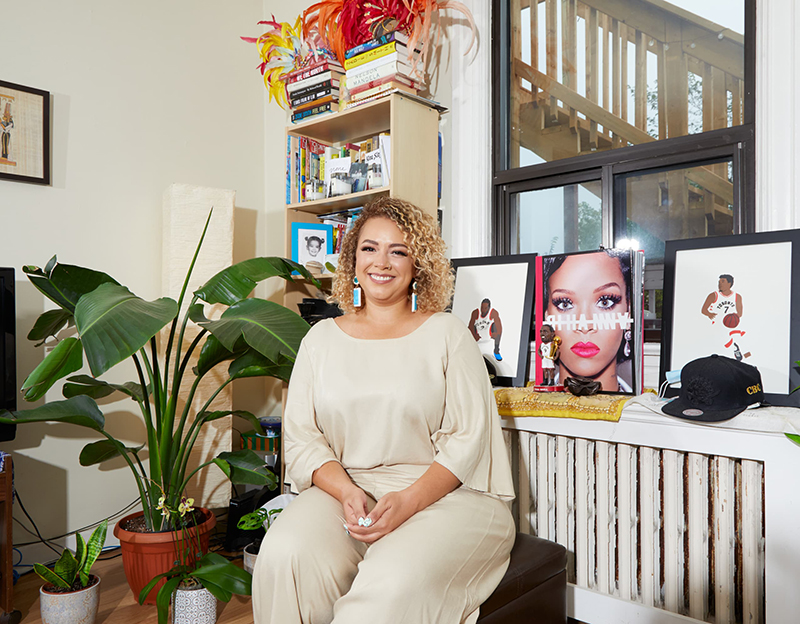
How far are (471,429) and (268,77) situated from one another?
2.09 metres

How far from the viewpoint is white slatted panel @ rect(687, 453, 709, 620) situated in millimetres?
1522

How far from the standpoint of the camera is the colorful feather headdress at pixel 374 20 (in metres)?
2.29

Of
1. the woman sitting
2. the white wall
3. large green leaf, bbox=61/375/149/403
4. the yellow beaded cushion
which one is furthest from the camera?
the white wall

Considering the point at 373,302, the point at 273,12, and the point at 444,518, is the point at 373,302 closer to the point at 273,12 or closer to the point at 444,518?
the point at 444,518

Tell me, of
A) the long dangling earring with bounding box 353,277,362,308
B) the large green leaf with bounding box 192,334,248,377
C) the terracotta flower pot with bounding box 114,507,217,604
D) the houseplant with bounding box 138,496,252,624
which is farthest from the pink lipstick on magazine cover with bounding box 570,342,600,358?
the terracotta flower pot with bounding box 114,507,217,604

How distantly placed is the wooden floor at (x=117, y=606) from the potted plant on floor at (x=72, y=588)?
5.8 inches

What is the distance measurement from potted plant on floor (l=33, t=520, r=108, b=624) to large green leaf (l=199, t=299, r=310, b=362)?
0.67 metres

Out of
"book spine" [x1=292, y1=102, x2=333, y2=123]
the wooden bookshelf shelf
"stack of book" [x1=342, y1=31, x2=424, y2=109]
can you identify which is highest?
"stack of book" [x1=342, y1=31, x2=424, y2=109]

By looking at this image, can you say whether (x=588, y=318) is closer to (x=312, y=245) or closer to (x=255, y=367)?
(x=255, y=367)

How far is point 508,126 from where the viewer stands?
2.54 meters

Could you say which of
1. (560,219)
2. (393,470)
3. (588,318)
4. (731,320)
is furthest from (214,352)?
(731,320)

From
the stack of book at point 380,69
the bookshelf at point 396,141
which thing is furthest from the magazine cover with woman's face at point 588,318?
the stack of book at point 380,69

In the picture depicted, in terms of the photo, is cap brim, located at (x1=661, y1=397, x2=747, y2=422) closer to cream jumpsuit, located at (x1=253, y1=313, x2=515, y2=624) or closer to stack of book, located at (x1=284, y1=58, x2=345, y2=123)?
cream jumpsuit, located at (x1=253, y1=313, x2=515, y2=624)

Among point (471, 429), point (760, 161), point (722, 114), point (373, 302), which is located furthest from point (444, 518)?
point (722, 114)
